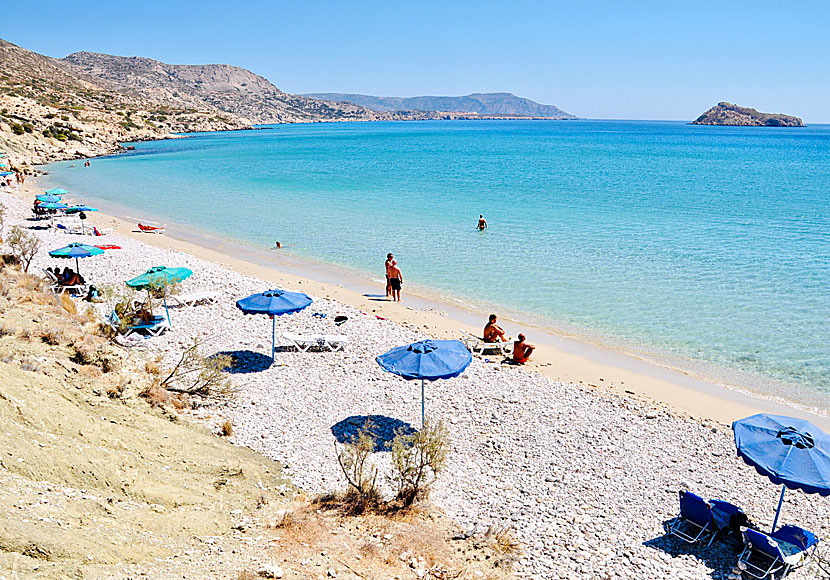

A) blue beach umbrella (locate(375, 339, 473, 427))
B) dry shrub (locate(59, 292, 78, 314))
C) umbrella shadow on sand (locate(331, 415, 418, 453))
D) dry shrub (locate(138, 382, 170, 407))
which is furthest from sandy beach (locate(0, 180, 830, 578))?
dry shrub (locate(59, 292, 78, 314))

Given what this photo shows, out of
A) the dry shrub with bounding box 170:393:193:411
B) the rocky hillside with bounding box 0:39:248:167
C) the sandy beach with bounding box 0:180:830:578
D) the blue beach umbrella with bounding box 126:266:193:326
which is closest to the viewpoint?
the sandy beach with bounding box 0:180:830:578

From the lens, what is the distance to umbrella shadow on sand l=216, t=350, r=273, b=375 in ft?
41.5

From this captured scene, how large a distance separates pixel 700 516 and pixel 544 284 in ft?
Result: 45.9

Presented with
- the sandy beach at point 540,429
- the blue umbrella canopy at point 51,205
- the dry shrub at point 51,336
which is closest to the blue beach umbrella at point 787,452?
the sandy beach at point 540,429

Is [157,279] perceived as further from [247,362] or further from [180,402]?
[180,402]

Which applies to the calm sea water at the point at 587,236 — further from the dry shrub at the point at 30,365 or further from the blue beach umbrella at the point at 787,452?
the dry shrub at the point at 30,365

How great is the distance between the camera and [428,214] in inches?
1437

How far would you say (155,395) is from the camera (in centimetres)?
1017

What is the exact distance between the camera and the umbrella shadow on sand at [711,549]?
7430mm

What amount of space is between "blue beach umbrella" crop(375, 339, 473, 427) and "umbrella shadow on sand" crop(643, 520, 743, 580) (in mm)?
3916

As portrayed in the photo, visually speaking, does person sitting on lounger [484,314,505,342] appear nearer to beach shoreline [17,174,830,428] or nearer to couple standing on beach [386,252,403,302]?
beach shoreline [17,174,830,428]

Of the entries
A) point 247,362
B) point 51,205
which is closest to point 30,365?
point 247,362

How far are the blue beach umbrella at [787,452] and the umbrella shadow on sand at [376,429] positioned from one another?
206 inches

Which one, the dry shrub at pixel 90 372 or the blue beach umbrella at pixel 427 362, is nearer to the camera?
the dry shrub at pixel 90 372
